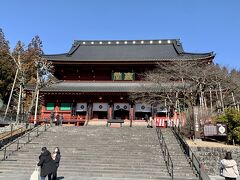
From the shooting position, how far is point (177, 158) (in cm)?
1517

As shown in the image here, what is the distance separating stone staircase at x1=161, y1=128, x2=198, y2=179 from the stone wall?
2.99 feet

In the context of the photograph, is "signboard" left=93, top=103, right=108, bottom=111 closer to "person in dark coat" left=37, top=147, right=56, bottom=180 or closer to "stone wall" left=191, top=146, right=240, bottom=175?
"stone wall" left=191, top=146, right=240, bottom=175

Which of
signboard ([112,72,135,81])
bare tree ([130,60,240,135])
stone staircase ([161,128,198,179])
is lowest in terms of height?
stone staircase ([161,128,198,179])

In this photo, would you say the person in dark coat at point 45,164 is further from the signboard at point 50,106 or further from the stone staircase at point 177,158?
the signboard at point 50,106

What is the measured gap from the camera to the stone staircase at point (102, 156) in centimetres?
1333

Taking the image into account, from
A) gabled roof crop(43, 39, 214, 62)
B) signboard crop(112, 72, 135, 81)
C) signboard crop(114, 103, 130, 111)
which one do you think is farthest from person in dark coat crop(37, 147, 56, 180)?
gabled roof crop(43, 39, 214, 62)

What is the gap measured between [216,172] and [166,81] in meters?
14.2

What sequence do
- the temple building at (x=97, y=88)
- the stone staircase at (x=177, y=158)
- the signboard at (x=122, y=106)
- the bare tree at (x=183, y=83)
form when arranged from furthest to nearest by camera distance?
the signboard at (x=122, y=106), the temple building at (x=97, y=88), the bare tree at (x=183, y=83), the stone staircase at (x=177, y=158)

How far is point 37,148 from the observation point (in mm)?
17281

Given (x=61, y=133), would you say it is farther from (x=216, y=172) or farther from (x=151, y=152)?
(x=216, y=172)

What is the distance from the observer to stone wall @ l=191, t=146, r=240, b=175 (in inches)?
594

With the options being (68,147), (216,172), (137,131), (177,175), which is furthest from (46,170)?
(137,131)

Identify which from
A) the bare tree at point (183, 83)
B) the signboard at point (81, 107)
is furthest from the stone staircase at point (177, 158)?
the signboard at point (81, 107)

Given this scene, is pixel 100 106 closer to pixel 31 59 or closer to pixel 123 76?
pixel 123 76
